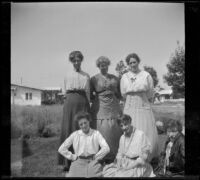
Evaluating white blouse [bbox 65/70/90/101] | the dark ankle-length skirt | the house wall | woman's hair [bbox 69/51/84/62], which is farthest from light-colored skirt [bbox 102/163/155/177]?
woman's hair [bbox 69/51/84/62]

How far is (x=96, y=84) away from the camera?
555 cm

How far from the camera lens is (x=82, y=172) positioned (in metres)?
5.40

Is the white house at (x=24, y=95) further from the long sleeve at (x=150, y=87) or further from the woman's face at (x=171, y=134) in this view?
the woman's face at (x=171, y=134)

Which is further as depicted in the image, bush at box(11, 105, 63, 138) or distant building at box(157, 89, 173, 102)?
distant building at box(157, 89, 173, 102)

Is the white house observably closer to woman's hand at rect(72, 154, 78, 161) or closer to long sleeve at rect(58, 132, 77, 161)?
long sleeve at rect(58, 132, 77, 161)

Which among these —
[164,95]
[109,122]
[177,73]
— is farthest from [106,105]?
[177,73]

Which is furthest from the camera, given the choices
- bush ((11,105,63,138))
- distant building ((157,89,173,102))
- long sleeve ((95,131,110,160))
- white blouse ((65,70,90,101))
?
distant building ((157,89,173,102))

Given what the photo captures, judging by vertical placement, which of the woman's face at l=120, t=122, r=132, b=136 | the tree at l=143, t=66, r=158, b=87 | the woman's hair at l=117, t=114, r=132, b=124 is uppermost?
the tree at l=143, t=66, r=158, b=87

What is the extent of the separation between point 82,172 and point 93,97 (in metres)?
1.14

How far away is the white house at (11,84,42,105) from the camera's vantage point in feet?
18.4

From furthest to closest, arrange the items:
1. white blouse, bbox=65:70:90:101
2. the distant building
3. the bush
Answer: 1. the distant building
2. the bush
3. white blouse, bbox=65:70:90:101

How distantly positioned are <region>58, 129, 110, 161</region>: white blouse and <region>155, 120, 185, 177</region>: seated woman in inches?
36.5

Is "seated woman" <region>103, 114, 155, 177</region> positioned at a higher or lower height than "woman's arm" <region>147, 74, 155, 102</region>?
lower
